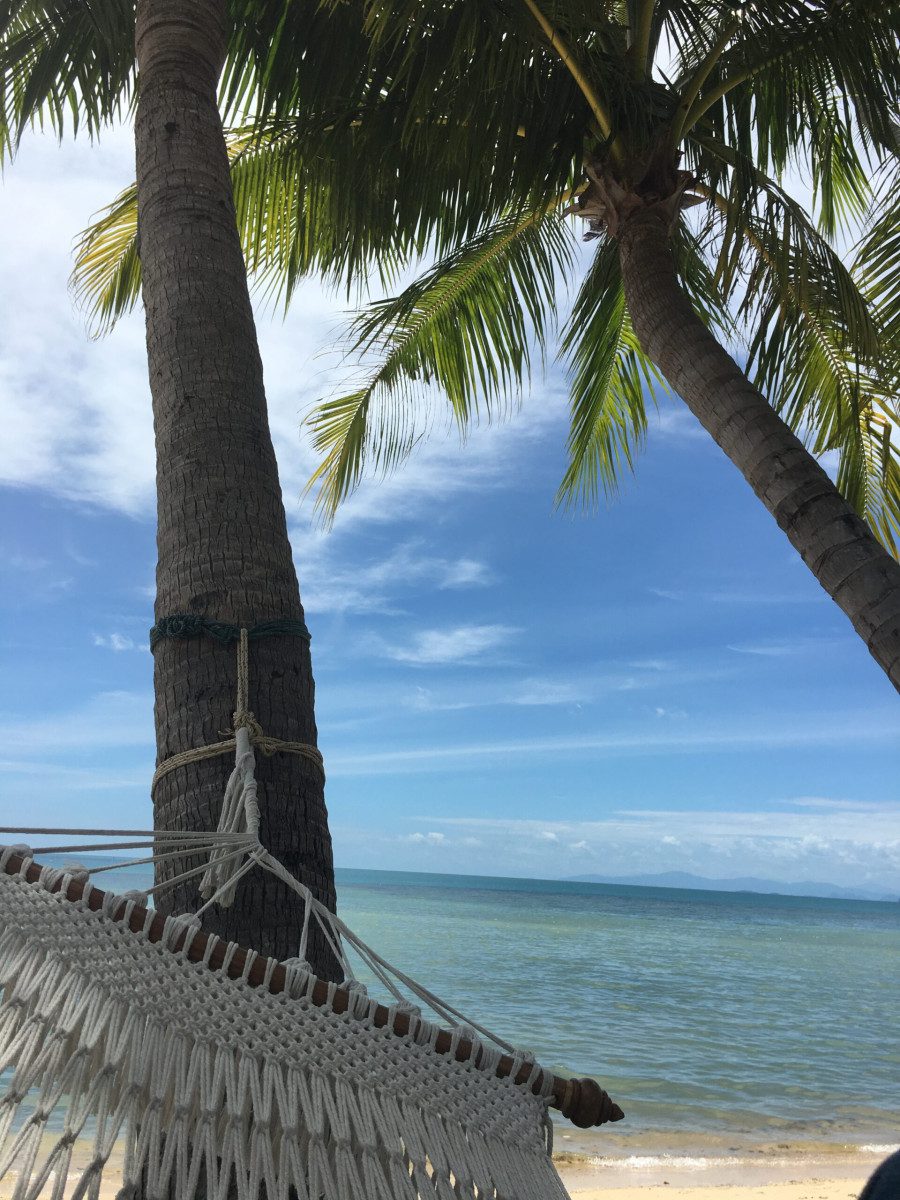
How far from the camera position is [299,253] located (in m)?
4.75

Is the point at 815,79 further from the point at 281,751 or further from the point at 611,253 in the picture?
the point at 281,751

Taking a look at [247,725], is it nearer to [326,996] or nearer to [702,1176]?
[326,996]

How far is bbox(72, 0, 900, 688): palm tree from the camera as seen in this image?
11.0ft

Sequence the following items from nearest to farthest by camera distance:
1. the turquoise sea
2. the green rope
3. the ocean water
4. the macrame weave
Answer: the macrame weave → the green rope → the ocean water → the turquoise sea

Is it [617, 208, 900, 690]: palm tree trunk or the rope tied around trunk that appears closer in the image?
the rope tied around trunk

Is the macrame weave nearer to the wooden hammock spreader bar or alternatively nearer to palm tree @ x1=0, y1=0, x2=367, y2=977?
the wooden hammock spreader bar

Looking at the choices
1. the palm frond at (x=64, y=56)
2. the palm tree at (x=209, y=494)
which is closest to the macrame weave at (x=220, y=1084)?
the palm tree at (x=209, y=494)

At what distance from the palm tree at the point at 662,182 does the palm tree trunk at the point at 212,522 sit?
100 centimetres

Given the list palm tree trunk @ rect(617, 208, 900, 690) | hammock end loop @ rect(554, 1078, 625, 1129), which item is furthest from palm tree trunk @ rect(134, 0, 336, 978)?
palm tree trunk @ rect(617, 208, 900, 690)

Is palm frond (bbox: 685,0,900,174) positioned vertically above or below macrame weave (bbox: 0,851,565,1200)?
above

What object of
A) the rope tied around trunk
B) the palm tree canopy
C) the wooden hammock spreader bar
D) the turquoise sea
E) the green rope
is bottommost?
the turquoise sea

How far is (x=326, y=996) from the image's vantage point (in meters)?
1.25

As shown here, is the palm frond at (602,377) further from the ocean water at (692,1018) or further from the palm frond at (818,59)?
the ocean water at (692,1018)

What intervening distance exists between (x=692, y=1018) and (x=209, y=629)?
12.3m
